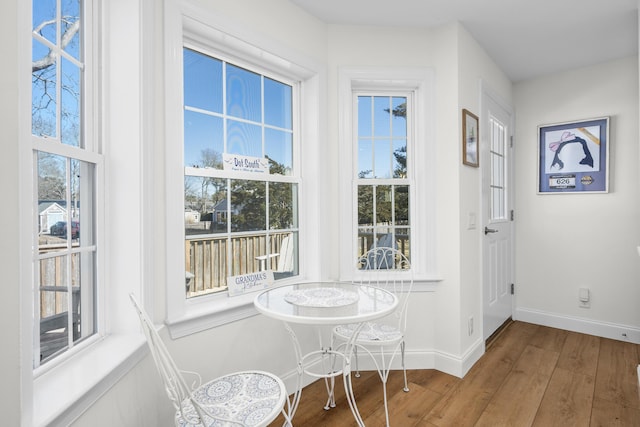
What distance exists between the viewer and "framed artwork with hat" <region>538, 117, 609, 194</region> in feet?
10.1

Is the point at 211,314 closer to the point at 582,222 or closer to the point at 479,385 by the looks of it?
the point at 479,385

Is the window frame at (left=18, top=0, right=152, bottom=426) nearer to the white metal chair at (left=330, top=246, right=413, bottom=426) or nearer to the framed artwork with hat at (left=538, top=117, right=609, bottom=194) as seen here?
the white metal chair at (left=330, top=246, right=413, bottom=426)

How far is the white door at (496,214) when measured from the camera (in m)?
2.94

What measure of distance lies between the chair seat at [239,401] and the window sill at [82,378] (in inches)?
10.9

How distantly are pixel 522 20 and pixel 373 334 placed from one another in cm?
243

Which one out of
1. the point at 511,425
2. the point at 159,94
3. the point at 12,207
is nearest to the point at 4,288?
the point at 12,207

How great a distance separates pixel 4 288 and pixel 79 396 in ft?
1.60

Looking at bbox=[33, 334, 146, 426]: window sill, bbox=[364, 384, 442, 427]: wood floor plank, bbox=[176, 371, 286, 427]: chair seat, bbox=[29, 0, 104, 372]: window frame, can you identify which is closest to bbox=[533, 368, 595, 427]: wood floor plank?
bbox=[364, 384, 442, 427]: wood floor plank

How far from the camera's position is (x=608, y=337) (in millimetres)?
3086

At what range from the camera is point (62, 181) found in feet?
4.04

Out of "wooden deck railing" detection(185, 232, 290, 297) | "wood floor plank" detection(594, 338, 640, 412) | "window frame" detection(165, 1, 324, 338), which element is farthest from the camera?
"wood floor plank" detection(594, 338, 640, 412)

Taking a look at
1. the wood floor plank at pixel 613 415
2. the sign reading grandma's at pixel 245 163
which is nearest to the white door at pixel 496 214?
the wood floor plank at pixel 613 415

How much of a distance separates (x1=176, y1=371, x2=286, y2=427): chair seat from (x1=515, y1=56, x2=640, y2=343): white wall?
3199mm

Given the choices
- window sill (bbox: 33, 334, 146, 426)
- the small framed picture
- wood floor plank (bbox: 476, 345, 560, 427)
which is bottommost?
wood floor plank (bbox: 476, 345, 560, 427)
